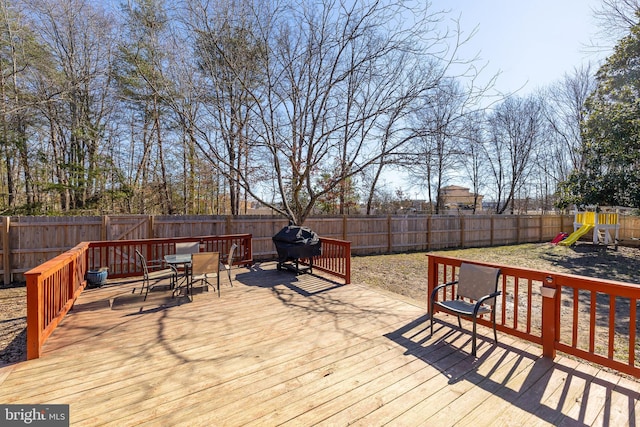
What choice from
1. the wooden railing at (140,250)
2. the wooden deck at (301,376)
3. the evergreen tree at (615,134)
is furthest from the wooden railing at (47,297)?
the evergreen tree at (615,134)

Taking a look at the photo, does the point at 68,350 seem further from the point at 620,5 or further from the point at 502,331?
the point at 620,5

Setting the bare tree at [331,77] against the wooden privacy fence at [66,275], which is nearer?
the wooden privacy fence at [66,275]

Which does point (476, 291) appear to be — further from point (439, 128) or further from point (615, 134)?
point (615, 134)

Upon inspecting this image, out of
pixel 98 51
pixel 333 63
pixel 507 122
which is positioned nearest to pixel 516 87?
pixel 333 63

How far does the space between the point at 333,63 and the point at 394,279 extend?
5.58 metres

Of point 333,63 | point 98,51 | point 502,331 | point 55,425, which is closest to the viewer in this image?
point 55,425

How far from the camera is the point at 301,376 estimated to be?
2443 mm

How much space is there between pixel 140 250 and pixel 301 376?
5.91m

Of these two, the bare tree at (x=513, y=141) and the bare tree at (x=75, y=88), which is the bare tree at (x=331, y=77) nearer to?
the bare tree at (x=75, y=88)

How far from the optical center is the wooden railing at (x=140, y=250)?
5.94 meters

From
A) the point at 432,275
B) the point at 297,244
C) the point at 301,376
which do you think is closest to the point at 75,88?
the point at 297,244

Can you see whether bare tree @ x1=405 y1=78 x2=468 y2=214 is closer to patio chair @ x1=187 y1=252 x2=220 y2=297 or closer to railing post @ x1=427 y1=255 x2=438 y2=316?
railing post @ x1=427 y1=255 x2=438 y2=316

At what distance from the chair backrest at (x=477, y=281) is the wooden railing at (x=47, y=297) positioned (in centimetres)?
434

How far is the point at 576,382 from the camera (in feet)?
7.75
